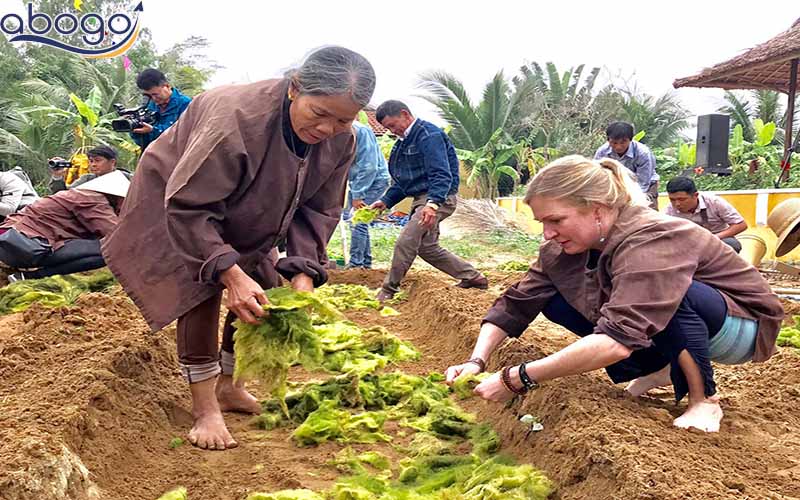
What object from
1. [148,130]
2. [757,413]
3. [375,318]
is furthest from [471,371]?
[148,130]

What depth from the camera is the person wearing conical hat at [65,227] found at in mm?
6441

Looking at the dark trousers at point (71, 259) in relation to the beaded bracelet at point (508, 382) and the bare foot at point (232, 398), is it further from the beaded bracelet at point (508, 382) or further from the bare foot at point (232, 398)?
the beaded bracelet at point (508, 382)

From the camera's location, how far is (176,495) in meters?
2.68

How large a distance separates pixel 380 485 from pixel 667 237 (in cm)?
152

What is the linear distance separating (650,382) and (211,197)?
7.35ft

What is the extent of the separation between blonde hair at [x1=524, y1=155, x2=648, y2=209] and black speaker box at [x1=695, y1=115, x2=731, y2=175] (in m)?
14.6

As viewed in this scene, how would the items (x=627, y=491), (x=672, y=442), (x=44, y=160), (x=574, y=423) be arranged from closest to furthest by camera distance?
(x=627, y=491), (x=672, y=442), (x=574, y=423), (x=44, y=160)

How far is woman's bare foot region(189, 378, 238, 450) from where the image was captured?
330cm

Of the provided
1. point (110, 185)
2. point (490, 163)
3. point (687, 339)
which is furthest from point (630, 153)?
point (490, 163)

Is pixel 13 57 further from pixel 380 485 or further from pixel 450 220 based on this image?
pixel 380 485

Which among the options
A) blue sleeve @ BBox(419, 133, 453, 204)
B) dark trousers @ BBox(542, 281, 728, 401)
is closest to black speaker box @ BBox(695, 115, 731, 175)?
blue sleeve @ BBox(419, 133, 453, 204)

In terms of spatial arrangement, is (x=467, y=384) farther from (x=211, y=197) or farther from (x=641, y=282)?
(x=211, y=197)

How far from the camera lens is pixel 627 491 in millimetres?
2260

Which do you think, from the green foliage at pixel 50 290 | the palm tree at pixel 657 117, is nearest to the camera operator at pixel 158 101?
the green foliage at pixel 50 290
